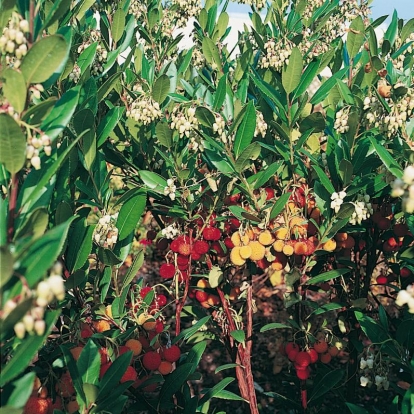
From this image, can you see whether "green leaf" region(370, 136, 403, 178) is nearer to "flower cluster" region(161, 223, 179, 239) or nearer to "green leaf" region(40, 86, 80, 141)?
"green leaf" region(40, 86, 80, 141)

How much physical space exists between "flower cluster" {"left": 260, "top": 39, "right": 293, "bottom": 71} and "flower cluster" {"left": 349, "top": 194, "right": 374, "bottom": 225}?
650mm

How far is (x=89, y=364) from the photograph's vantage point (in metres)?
1.47

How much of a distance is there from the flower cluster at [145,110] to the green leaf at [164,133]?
0.04 meters

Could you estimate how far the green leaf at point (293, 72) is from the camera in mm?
2051

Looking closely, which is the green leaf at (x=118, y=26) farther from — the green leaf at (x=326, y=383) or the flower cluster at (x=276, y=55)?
the green leaf at (x=326, y=383)

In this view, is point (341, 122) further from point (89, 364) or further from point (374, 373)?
point (89, 364)

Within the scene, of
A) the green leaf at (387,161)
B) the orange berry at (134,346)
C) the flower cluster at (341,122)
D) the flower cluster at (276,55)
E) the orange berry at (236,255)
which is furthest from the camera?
the flower cluster at (276,55)

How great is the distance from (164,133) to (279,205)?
21.8 inches

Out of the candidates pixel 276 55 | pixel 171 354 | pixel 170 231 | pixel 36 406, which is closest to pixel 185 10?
pixel 276 55

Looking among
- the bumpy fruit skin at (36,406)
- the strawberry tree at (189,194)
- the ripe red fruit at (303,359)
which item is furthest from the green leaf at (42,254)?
the ripe red fruit at (303,359)

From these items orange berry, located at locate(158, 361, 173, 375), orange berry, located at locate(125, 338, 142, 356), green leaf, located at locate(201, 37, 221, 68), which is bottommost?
orange berry, located at locate(158, 361, 173, 375)

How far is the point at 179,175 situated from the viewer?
2252mm

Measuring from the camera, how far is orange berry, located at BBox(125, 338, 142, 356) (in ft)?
5.97

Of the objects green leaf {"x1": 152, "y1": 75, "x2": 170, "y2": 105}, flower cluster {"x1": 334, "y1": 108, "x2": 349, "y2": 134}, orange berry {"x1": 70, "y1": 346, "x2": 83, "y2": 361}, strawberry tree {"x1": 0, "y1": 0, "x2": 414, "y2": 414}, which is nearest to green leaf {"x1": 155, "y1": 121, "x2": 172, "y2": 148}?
strawberry tree {"x1": 0, "y1": 0, "x2": 414, "y2": 414}
